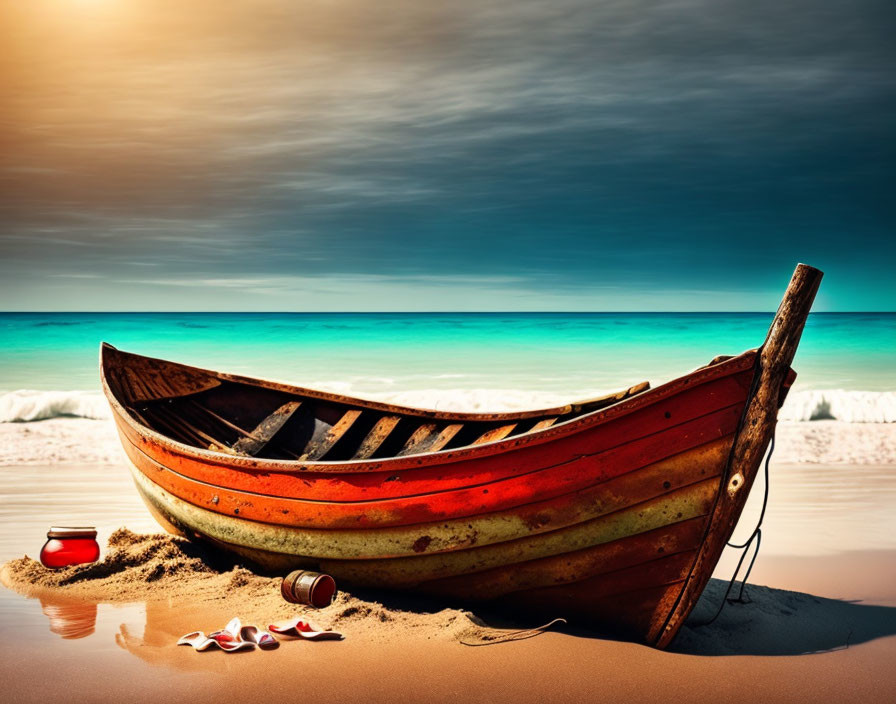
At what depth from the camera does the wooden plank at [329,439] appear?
5.98 metres

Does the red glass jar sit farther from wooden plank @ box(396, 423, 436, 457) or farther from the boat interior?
wooden plank @ box(396, 423, 436, 457)

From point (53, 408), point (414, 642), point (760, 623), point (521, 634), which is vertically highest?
point (53, 408)

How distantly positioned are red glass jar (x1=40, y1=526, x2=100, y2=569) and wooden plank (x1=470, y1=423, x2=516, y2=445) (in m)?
2.45

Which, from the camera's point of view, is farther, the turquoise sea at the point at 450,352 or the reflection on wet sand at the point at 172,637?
the turquoise sea at the point at 450,352

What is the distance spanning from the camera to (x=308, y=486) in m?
4.43

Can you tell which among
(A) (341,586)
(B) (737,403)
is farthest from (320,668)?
(B) (737,403)

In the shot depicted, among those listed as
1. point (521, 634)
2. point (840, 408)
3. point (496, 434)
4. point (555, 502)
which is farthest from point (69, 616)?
point (840, 408)

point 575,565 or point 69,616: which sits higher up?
point 575,565

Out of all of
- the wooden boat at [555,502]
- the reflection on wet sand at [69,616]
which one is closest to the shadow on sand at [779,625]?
the wooden boat at [555,502]

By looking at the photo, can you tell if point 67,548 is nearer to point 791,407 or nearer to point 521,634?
point 521,634

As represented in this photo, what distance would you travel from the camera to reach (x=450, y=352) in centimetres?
3030

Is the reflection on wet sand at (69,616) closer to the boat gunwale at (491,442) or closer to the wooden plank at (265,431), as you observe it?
the boat gunwale at (491,442)

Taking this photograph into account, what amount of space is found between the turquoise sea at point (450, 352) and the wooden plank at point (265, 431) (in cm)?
981

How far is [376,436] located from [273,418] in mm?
921
